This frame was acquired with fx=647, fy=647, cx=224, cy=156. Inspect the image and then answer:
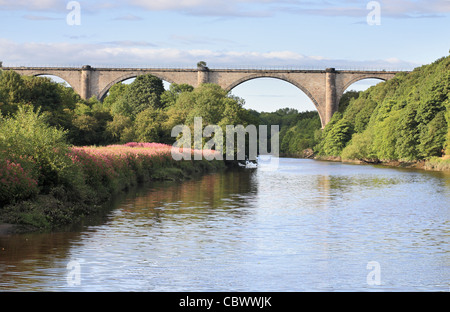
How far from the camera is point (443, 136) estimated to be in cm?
6381

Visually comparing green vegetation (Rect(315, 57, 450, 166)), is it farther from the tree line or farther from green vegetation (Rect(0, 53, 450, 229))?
the tree line

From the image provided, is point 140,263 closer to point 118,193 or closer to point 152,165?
point 118,193

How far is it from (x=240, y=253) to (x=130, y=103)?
2909 inches

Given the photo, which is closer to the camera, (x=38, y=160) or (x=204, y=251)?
(x=204, y=251)

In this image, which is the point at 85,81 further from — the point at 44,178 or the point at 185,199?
the point at 44,178

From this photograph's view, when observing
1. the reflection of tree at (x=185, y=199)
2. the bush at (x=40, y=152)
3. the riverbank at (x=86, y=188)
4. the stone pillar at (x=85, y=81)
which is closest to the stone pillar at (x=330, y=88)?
the stone pillar at (x=85, y=81)

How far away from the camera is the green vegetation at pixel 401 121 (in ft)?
214

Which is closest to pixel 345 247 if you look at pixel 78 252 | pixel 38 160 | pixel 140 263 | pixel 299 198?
pixel 140 263

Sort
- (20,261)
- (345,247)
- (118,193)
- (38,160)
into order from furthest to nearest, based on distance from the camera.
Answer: (118,193)
(38,160)
(345,247)
(20,261)

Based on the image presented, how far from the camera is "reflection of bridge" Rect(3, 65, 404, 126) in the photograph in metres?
107

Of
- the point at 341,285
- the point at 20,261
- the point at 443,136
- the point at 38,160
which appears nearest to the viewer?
the point at 341,285

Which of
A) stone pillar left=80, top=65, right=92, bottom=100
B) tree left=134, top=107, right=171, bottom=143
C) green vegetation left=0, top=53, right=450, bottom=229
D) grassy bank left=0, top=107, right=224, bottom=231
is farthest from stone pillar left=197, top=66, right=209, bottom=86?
grassy bank left=0, top=107, right=224, bottom=231

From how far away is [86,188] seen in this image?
2250cm

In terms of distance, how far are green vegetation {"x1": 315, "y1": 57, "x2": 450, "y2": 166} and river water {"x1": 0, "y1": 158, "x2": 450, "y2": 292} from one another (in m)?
41.4
